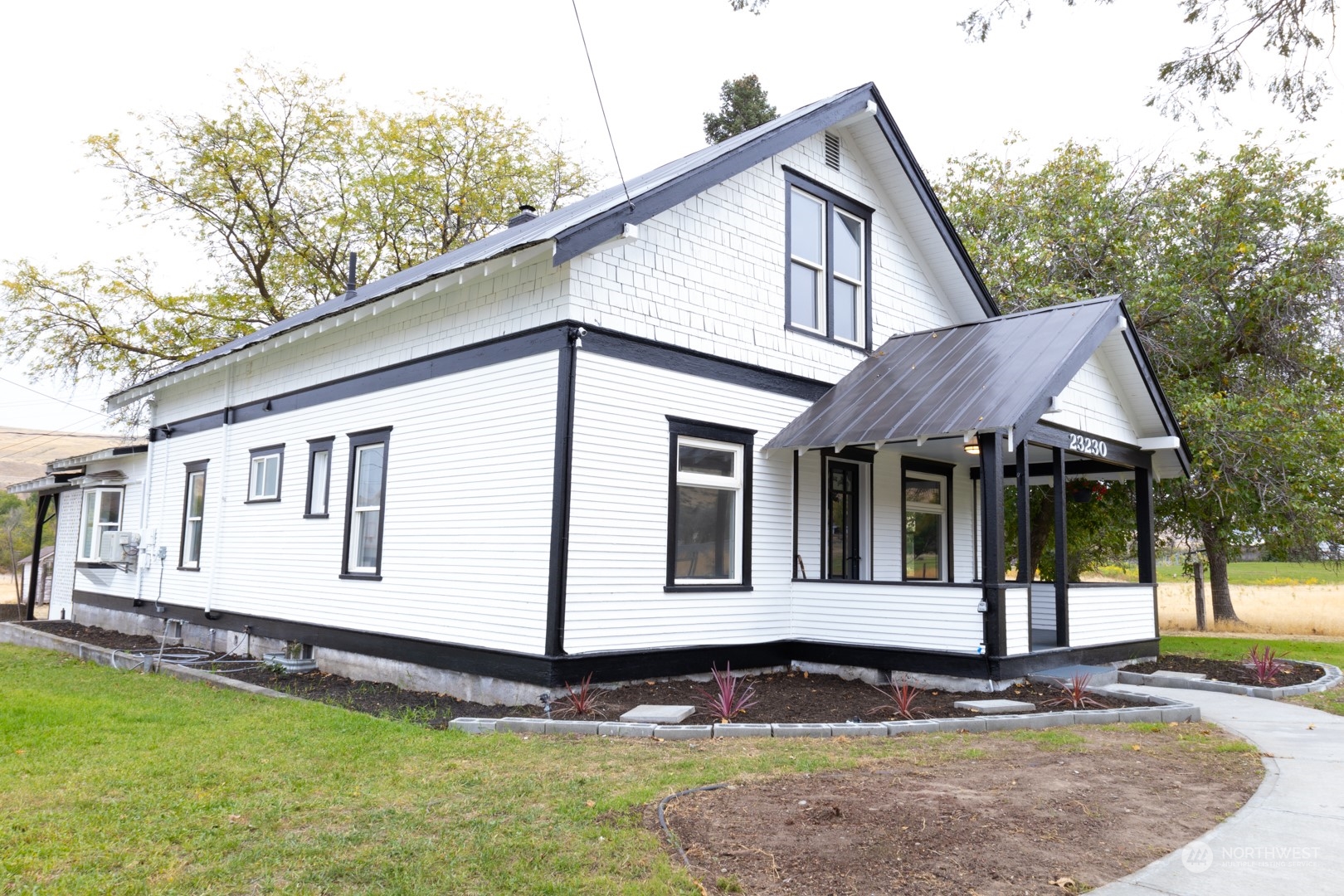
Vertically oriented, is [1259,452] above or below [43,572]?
above

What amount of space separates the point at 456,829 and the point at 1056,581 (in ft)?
27.7

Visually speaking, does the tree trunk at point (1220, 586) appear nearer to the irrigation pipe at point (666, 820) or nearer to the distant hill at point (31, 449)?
the irrigation pipe at point (666, 820)

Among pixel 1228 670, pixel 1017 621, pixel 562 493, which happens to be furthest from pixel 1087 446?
pixel 562 493

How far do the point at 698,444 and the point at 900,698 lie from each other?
11.7 ft

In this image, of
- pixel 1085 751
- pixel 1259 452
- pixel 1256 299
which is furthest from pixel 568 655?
pixel 1256 299

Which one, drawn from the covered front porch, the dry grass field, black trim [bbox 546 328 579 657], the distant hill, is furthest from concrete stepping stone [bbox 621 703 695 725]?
the distant hill

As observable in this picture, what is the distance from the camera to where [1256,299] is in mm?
18844

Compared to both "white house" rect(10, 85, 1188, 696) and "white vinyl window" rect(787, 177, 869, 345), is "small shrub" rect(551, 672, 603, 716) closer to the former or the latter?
"white house" rect(10, 85, 1188, 696)

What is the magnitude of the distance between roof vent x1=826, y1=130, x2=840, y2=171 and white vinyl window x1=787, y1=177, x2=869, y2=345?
0.47 metres

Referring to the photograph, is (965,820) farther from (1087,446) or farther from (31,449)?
(31,449)

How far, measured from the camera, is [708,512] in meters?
10.9

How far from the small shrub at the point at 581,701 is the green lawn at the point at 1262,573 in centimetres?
3658

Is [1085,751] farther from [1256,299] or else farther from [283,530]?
[1256,299]

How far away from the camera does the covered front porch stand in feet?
32.6
